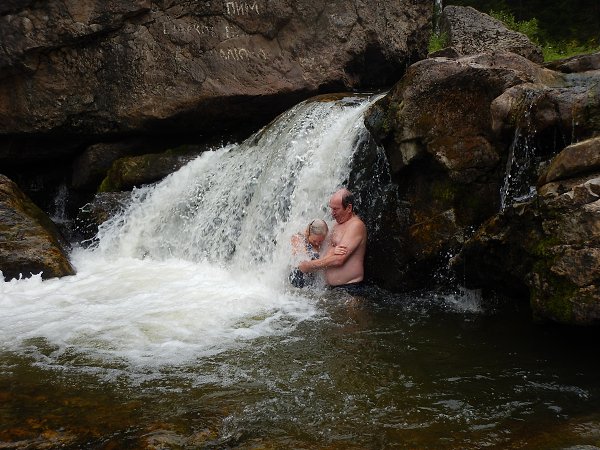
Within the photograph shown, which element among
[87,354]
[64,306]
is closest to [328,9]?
[64,306]

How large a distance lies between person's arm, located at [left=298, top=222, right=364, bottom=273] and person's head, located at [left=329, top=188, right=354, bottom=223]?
0.55 feet

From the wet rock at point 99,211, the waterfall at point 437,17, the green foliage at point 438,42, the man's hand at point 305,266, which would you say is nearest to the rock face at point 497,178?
the man's hand at point 305,266

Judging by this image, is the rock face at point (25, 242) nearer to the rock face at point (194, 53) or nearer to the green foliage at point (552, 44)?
the rock face at point (194, 53)

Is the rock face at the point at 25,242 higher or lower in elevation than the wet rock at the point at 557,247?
higher

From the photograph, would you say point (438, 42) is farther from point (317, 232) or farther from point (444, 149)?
point (317, 232)

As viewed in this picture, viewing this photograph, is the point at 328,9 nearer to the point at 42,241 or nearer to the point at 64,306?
the point at 42,241

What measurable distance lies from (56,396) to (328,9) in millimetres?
8918

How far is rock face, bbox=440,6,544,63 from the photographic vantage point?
11.0 meters

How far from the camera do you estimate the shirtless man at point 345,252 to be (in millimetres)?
6828

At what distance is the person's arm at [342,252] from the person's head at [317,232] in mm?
287

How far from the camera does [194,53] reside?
36.2ft

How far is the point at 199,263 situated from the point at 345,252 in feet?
8.19

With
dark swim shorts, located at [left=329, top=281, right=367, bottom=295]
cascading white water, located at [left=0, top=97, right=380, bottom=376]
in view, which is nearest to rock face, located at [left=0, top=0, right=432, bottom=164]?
cascading white water, located at [left=0, top=97, right=380, bottom=376]

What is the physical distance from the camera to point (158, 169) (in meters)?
10.8
